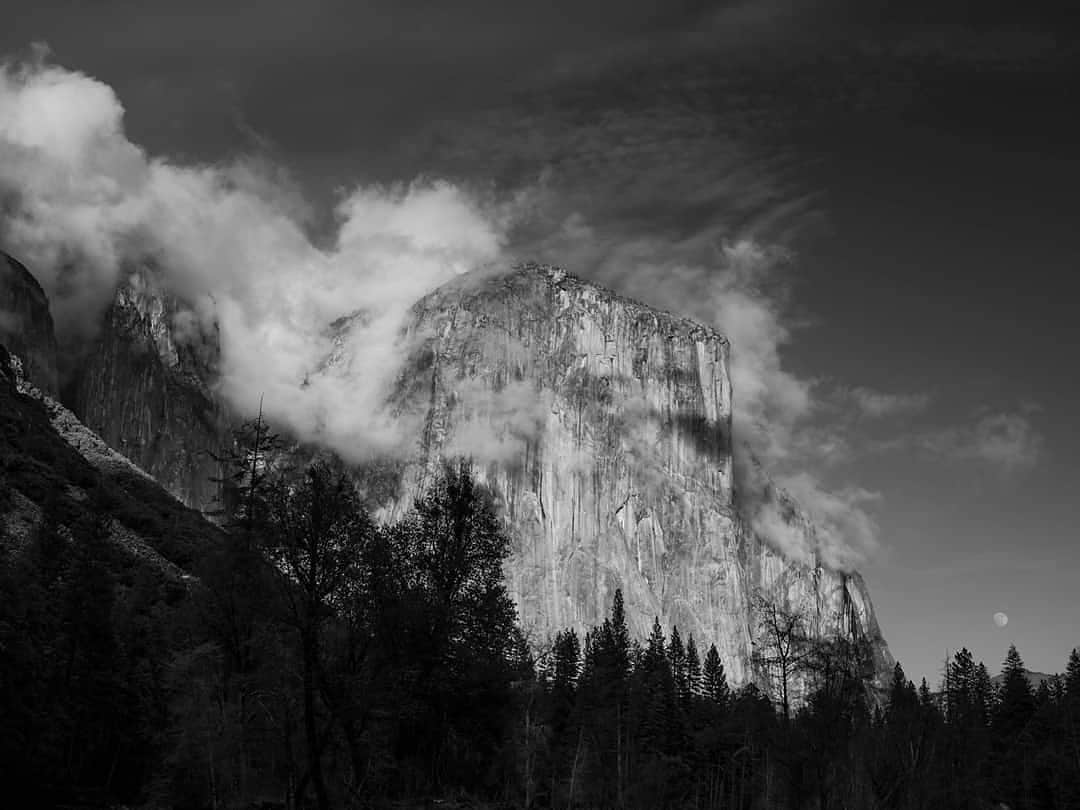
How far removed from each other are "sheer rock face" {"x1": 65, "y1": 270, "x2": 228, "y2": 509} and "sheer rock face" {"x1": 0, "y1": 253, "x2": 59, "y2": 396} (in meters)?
29.4

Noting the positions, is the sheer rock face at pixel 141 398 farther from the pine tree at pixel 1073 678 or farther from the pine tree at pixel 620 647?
the pine tree at pixel 1073 678

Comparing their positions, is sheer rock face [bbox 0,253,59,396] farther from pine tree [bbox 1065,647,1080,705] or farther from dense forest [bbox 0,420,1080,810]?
pine tree [bbox 1065,647,1080,705]

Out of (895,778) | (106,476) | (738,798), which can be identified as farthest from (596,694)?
(106,476)

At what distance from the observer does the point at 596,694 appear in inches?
2881

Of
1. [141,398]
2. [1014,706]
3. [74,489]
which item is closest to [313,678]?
[74,489]

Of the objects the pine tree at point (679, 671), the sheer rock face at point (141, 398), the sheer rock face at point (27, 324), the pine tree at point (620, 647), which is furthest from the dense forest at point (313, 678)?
the sheer rock face at point (141, 398)

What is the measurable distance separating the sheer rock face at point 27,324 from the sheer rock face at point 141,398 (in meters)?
29.4

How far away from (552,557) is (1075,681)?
4759 inches

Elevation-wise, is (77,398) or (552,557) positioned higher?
(77,398)

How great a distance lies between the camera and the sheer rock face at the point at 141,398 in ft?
603

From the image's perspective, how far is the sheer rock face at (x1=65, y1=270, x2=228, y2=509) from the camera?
18375cm

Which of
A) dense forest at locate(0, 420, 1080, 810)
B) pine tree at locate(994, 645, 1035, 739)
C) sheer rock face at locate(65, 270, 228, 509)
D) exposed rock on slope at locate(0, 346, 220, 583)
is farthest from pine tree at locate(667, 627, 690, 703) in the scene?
sheer rock face at locate(65, 270, 228, 509)

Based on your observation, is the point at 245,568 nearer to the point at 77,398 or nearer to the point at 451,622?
the point at 451,622

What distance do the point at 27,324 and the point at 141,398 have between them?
47223 millimetres
